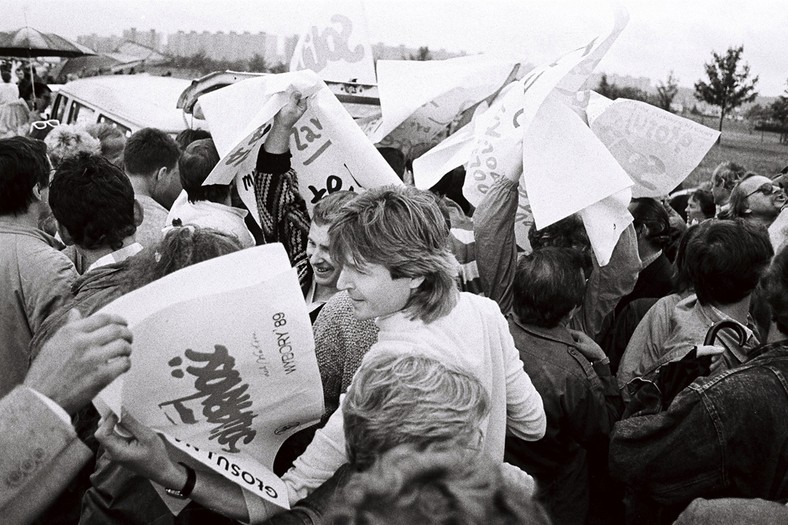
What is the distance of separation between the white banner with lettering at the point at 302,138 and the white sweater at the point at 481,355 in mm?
875

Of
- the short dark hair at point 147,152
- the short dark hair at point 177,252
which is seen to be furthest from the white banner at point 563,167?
the short dark hair at point 147,152

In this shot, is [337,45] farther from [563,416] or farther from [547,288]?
[563,416]

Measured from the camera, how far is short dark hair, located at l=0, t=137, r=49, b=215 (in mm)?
2885

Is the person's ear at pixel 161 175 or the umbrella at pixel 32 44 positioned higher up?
the person's ear at pixel 161 175

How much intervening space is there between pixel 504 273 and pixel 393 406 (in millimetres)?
1767

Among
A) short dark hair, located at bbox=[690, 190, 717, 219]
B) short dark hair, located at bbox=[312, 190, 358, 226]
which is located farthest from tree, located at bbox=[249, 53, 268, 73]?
short dark hair, located at bbox=[312, 190, 358, 226]

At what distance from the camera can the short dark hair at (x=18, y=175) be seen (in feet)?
9.46

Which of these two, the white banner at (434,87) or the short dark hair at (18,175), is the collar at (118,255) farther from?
the white banner at (434,87)

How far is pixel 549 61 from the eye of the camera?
10.6ft

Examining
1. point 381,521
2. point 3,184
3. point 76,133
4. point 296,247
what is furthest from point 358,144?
point 76,133

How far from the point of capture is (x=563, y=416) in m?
2.49

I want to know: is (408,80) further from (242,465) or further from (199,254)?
(242,465)

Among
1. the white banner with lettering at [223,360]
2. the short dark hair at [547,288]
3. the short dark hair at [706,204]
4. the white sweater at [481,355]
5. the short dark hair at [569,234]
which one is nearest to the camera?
the white banner with lettering at [223,360]

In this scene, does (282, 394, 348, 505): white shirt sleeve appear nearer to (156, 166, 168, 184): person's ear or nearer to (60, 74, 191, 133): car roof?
(156, 166, 168, 184): person's ear
